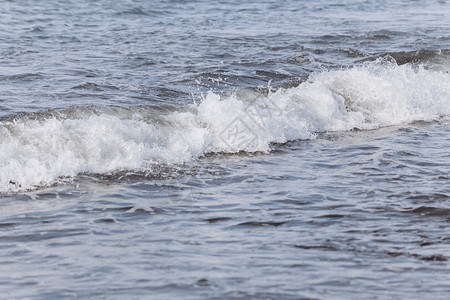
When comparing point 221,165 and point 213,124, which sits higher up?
point 213,124

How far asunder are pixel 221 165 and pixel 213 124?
52.5 inches

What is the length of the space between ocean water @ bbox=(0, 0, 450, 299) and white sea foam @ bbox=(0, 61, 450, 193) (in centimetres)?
2

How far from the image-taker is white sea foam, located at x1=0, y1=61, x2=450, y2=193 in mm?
7352

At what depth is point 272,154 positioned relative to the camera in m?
8.05

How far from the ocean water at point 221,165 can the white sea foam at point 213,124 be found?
0.08 feet

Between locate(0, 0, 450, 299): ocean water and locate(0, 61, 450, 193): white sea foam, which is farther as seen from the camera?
locate(0, 61, 450, 193): white sea foam

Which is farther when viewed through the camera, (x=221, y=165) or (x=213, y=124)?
(x=213, y=124)

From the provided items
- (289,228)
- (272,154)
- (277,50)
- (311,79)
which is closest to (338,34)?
(277,50)

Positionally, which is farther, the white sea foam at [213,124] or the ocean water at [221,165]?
the white sea foam at [213,124]

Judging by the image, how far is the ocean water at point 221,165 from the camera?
15.2ft

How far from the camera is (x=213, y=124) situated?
8750mm

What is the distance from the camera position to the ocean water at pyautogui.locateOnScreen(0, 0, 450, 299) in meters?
4.64

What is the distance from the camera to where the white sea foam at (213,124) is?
7352 millimetres

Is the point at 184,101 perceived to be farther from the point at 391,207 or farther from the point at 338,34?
the point at 338,34
